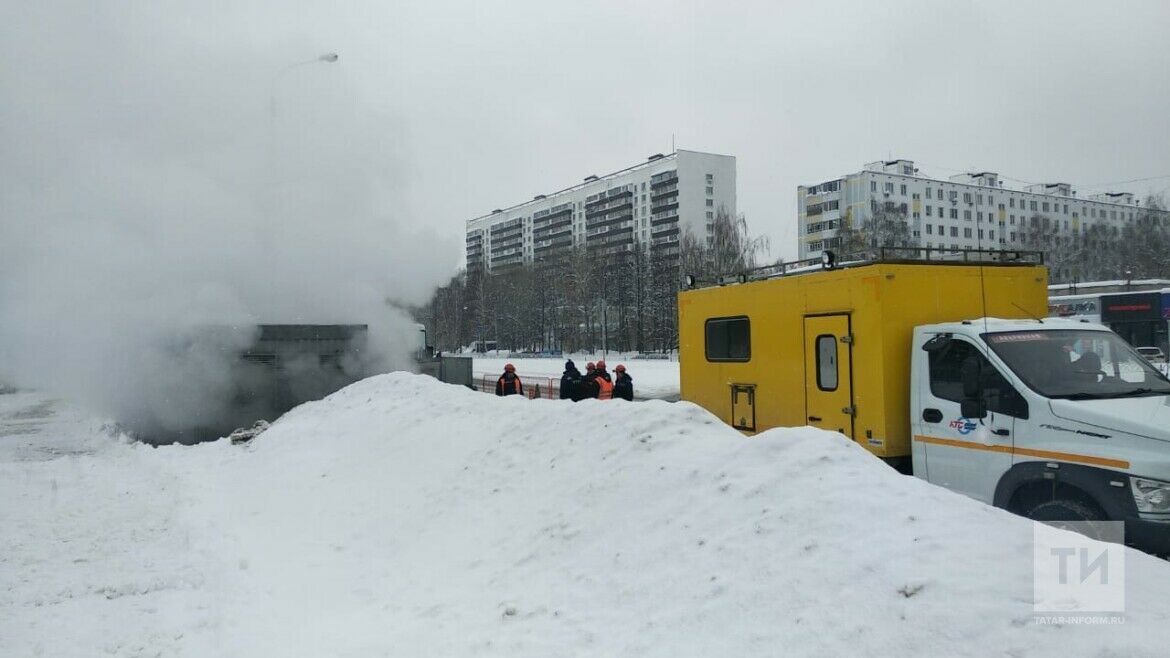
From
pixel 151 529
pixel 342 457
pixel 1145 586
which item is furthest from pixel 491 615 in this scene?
pixel 342 457

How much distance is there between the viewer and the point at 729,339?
31.0 ft

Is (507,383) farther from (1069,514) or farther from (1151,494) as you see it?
(1151,494)

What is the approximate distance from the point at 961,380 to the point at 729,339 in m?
3.39

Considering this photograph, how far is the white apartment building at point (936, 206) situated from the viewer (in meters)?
87.4

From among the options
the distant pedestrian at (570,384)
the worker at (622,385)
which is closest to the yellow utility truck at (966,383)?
the worker at (622,385)

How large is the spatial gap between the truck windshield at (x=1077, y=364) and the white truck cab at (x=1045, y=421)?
10mm

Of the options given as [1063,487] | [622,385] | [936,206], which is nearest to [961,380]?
[1063,487]

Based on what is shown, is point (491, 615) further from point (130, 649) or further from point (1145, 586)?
point (1145, 586)

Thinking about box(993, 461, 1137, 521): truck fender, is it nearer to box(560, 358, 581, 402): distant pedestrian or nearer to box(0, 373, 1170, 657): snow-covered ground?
box(0, 373, 1170, 657): snow-covered ground

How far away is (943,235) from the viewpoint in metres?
93.5

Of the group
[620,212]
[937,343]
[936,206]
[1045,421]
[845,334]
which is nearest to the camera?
[1045,421]

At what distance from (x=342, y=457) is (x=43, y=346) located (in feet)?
57.6

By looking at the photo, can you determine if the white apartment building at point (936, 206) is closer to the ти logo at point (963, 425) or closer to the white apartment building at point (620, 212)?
the white apartment building at point (620, 212)

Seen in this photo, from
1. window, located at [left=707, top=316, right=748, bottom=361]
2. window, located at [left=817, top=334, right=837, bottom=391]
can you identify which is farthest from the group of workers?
window, located at [left=817, top=334, right=837, bottom=391]
